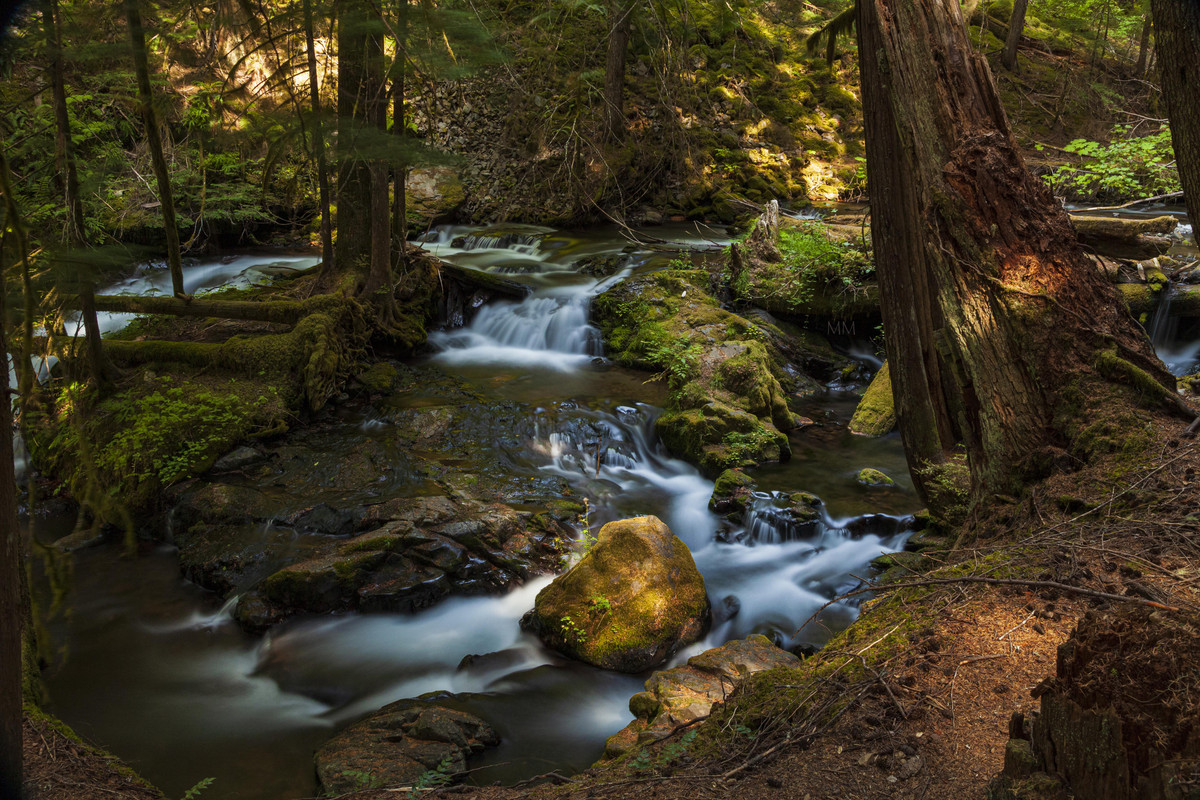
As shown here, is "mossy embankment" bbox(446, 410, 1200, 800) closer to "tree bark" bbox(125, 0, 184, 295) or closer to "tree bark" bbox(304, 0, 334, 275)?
"tree bark" bbox(125, 0, 184, 295)

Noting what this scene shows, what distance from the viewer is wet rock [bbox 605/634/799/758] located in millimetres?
4113

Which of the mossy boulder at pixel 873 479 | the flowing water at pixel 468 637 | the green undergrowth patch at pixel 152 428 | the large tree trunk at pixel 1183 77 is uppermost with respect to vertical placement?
the large tree trunk at pixel 1183 77

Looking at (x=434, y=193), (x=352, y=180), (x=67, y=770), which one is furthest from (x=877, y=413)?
(x=434, y=193)

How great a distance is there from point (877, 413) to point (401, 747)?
7.09 metres

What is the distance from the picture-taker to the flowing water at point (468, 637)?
468 cm

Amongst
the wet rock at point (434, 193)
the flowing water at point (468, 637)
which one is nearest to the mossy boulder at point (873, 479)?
the flowing water at point (468, 637)

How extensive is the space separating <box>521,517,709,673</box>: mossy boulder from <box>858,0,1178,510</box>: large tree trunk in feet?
7.56

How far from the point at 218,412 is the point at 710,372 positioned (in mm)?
5815

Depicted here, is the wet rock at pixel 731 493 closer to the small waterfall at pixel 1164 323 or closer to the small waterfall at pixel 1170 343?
the small waterfall at pixel 1170 343

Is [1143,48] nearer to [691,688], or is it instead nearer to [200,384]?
[691,688]

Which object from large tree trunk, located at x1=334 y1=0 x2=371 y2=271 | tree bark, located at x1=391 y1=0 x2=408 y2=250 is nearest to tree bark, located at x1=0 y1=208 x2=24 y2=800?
tree bark, located at x1=391 y1=0 x2=408 y2=250

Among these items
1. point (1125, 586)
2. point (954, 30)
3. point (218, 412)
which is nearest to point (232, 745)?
point (218, 412)

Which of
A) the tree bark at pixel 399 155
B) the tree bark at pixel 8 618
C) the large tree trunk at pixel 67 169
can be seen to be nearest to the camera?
the tree bark at pixel 8 618

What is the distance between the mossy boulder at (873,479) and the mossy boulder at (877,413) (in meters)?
1.28
